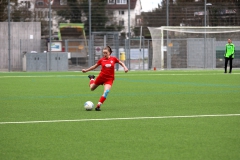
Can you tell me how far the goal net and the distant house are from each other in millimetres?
4176

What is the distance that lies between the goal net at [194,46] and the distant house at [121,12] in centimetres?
418

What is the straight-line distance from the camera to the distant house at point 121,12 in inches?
1718

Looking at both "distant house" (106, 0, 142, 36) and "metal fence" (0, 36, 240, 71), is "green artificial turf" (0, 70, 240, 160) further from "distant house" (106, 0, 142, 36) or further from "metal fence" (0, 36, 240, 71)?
"distant house" (106, 0, 142, 36)

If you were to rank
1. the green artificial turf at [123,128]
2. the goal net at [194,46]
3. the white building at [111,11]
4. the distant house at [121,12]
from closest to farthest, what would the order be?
the green artificial turf at [123,128]
the goal net at [194,46]
the white building at [111,11]
the distant house at [121,12]

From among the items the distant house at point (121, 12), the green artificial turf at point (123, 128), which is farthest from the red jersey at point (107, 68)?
the distant house at point (121, 12)

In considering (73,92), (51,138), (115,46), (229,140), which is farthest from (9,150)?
(115,46)

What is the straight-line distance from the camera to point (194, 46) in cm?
4219

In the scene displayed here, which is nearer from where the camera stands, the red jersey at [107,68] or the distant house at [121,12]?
the red jersey at [107,68]

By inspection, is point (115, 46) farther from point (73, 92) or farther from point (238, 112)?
point (238, 112)

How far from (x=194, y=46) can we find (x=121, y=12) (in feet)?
25.8

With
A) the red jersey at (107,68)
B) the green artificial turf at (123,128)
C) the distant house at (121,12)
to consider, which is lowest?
the green artificial turf at (123,128)

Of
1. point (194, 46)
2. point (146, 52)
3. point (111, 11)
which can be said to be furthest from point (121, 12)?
point (194, 46)

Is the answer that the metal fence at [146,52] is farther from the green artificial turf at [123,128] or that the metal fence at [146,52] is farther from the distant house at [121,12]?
the green artificial turf at [123,128]

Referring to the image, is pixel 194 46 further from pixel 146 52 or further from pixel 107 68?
pixel 107 68
